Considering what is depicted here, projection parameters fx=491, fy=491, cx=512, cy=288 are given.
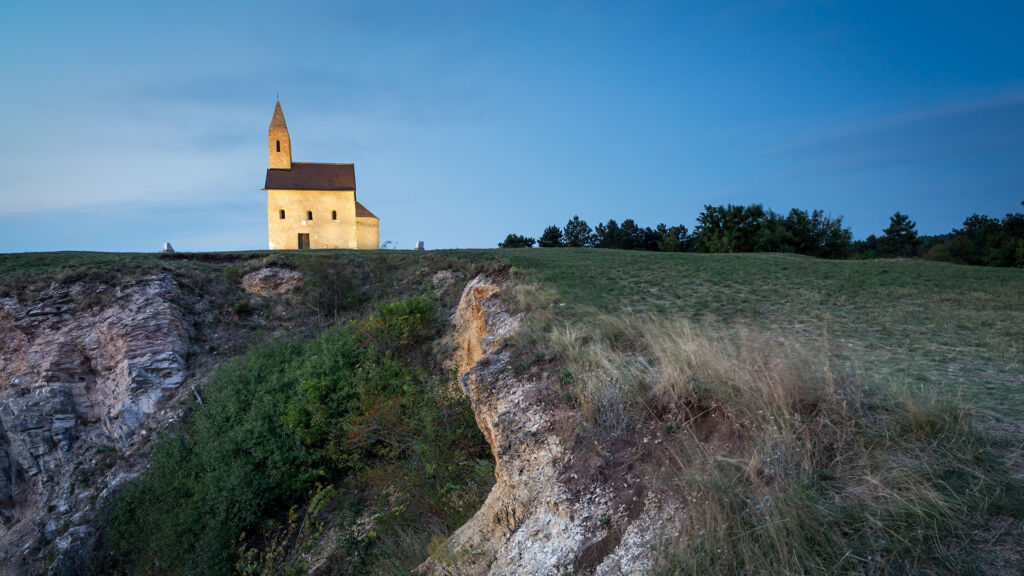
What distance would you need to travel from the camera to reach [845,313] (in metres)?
10.2

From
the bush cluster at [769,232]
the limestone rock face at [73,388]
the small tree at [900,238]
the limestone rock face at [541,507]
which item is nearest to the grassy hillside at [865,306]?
the limestone rock face at [541,507]

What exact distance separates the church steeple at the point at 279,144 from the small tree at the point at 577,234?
92.8 ft

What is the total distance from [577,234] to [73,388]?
4579 cm

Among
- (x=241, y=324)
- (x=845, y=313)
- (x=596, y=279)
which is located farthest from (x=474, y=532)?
(x=241, y=324)

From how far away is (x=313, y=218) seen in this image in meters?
37.3

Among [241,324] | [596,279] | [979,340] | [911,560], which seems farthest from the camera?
[241,324]

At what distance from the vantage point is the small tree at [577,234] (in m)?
53.9

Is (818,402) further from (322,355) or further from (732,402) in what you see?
(322,355)

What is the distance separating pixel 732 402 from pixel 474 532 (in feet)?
9.16

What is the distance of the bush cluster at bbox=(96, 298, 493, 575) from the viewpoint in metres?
7.70

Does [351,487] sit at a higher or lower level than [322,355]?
lower

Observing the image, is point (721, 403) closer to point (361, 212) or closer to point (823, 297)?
point (823, 297)

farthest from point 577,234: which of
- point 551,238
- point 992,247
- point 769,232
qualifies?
point 992,247

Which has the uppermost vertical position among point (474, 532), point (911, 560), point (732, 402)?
point (732, 402)
